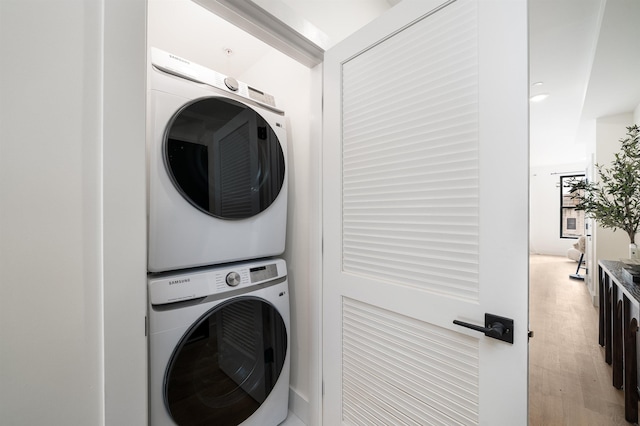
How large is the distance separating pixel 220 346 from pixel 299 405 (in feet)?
2.47

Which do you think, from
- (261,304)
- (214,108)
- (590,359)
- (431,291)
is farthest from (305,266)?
(590,359)

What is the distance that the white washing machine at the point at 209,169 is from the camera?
1041mm

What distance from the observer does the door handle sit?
0.76 metres

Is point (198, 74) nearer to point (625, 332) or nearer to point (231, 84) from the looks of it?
point (231, 84)

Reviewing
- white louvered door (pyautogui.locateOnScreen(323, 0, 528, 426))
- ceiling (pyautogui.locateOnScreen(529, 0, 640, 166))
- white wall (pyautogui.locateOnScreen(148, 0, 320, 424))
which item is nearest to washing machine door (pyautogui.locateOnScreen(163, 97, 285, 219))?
white wall (pyautogui.locateOnScreen(148, 0, 320, 424))

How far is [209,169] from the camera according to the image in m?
1.17

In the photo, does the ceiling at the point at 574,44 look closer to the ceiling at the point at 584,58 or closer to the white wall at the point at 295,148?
the ceiling at the point at 584,58

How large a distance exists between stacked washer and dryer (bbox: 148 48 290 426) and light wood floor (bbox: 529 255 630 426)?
182cm

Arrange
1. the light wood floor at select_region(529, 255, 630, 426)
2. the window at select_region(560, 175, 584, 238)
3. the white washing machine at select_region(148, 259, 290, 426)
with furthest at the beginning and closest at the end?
the window at select_region(560, 175, 584, 238), the light wood floor at select_region(529, 255, 630, 426), the white washing machine at select_region(148, 259, 290, 426)

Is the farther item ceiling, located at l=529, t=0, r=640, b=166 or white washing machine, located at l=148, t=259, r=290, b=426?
ceiling, located at l=529, t=0, r=640, b=166

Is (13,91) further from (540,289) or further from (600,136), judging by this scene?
(540,289)

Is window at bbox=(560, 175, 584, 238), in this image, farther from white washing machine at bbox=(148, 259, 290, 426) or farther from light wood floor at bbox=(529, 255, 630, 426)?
white washing machine at bbox=(148, 259, 290, 426)

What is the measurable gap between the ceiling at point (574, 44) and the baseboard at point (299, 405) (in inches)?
80.2

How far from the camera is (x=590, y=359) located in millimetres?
2344
